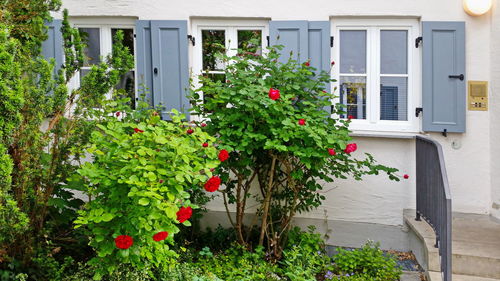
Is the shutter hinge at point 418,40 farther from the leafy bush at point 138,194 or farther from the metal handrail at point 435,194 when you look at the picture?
the leafy bush at point 138,194

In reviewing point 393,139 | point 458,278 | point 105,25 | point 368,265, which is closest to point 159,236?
point 368,265

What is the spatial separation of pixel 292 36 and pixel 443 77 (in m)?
1.69

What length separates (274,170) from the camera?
4.50 metres

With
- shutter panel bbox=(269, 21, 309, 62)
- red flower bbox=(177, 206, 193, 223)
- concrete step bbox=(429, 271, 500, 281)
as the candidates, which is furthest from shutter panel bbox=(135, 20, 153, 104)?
concrete step bbox=(429, 271, 500, 281)

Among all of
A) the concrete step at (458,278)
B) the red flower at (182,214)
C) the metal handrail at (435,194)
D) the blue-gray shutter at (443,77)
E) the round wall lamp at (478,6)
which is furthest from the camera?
the blue-gray shutter at (443,77)

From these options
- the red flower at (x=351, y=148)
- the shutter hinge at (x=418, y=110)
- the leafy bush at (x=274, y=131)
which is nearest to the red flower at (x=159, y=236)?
the leafy bush at (x=274, y=131)

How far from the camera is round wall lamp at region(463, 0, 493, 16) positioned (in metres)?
4.58

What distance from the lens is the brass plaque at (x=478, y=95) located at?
470cm

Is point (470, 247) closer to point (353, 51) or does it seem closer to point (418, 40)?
point (418, 40)

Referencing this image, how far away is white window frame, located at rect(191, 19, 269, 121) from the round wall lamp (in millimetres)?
2174

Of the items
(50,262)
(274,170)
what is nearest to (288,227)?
(274,170)

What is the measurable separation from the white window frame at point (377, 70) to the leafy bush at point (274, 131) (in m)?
0.56

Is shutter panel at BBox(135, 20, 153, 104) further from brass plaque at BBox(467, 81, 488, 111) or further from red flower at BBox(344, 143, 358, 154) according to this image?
brass plaque at BBox(467, 81, 488, 111)

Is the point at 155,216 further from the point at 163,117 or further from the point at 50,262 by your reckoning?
the point at 163,117
